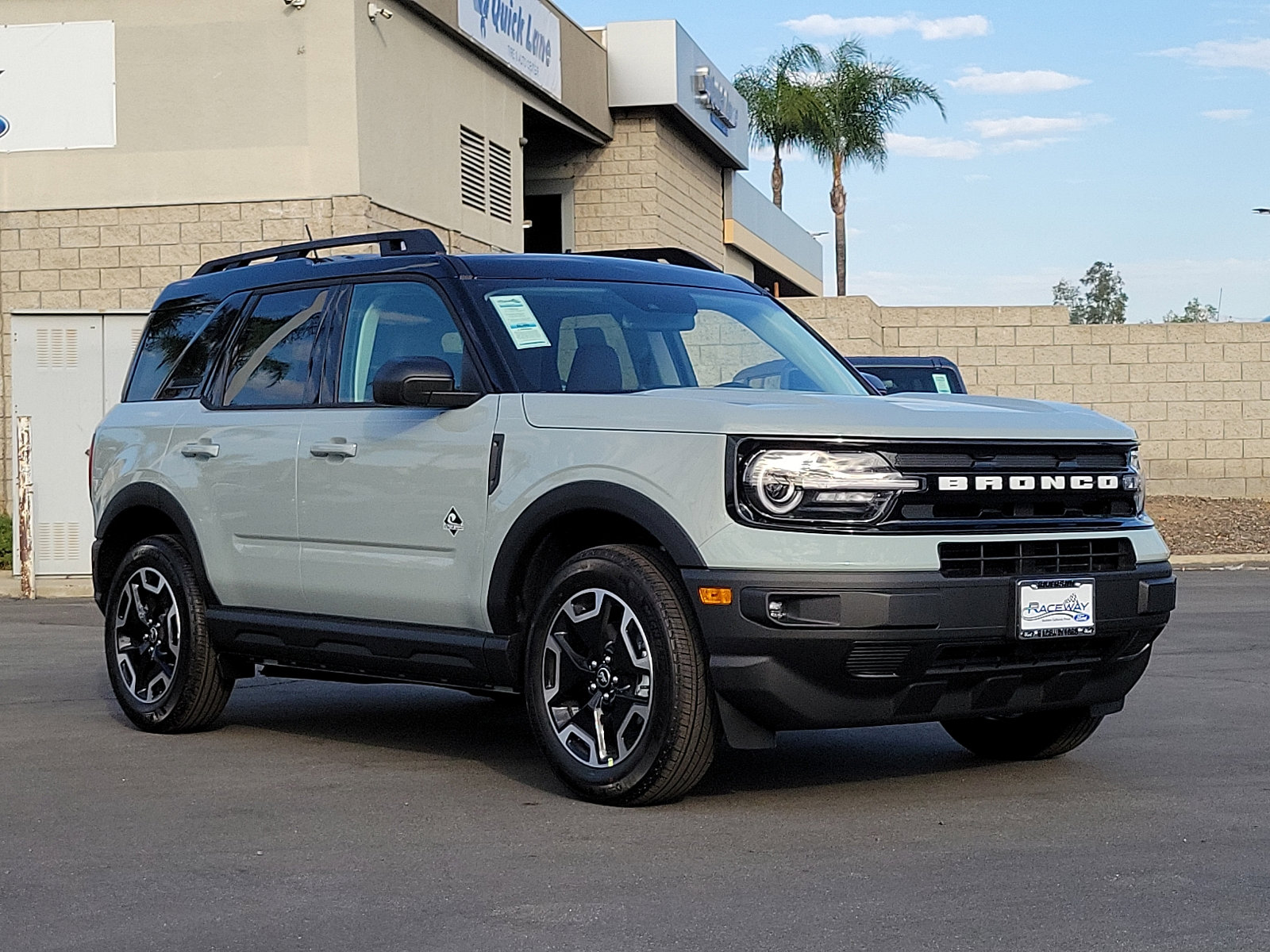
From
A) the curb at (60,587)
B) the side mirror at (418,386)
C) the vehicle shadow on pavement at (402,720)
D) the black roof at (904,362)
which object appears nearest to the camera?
the side mirror at (418,386)

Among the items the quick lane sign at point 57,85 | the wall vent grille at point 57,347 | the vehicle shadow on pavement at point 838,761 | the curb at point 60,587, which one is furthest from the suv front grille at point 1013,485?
the quick lane sign at point 57,85

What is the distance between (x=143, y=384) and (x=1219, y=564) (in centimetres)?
1313

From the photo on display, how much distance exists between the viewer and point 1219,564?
18766 mm

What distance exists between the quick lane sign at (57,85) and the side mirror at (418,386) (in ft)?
46.6

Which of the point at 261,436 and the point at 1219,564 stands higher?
the point at 261,436

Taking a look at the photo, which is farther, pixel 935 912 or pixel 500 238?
pixel 500 238

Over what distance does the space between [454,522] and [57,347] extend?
12.1 meters

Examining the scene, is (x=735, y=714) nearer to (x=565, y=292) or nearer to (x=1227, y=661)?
(x=565, y=292)

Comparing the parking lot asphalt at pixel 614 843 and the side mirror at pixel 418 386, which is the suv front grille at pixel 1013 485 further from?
the side mirror at pixel 418 386

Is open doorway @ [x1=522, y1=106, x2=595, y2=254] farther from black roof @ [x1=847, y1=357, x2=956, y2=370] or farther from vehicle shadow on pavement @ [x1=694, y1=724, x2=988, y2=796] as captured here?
vehicle shadow on pavement @ [x1=694, y1=724, x2=988, y2=796]

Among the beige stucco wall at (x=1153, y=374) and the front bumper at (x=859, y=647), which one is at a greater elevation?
the beige stucco wall at (x=1153, y=374)

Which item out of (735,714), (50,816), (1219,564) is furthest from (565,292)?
(1219,564)

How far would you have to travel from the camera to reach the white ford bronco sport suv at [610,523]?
19.0 ft

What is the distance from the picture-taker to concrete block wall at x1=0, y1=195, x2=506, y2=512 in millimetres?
19422
